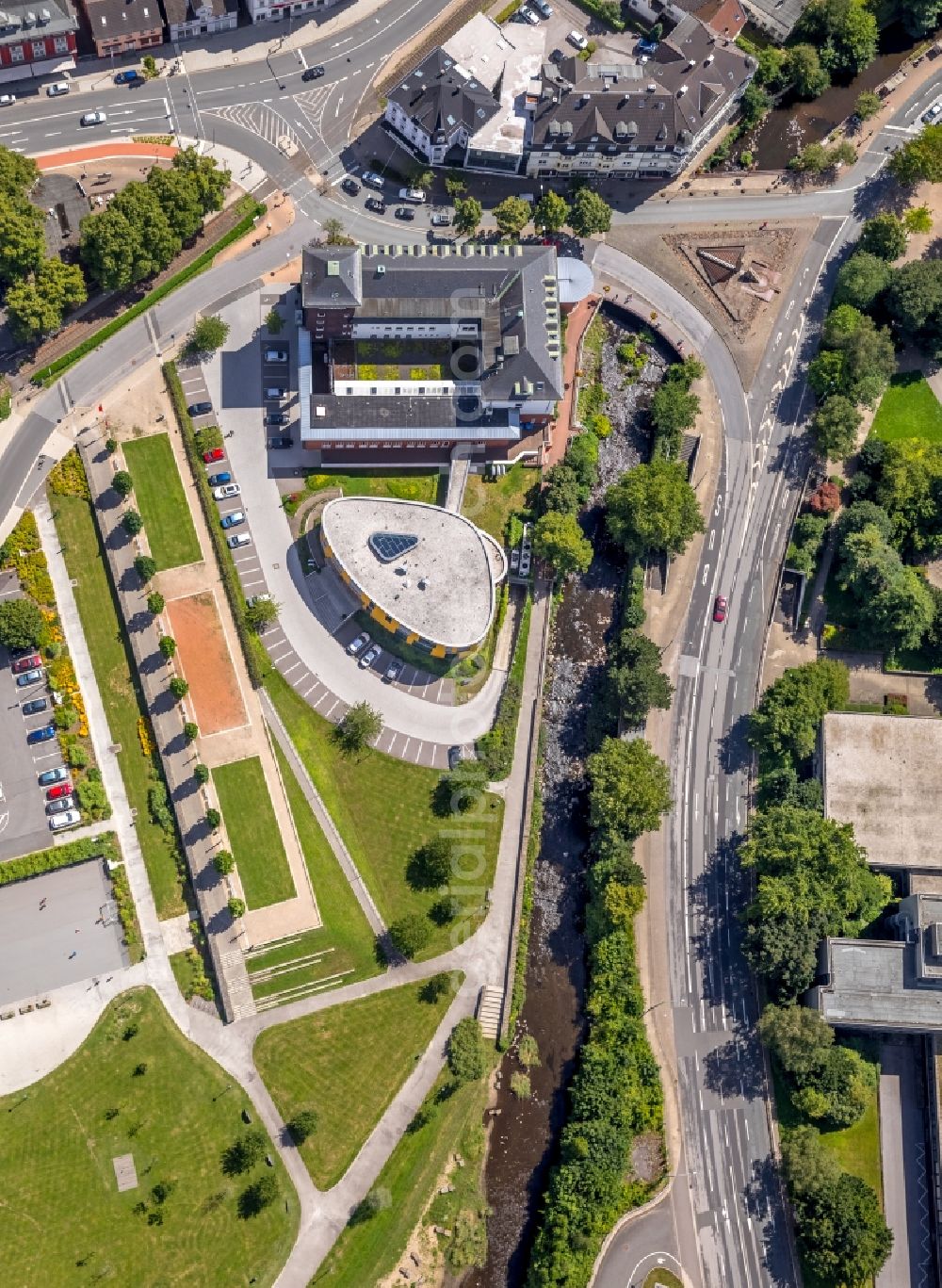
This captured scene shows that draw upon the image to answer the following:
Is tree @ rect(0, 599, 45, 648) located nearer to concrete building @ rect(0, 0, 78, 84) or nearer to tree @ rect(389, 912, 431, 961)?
tree @ rect(389, 912, 431, 961)

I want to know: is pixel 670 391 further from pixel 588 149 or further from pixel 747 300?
pixel 588 149

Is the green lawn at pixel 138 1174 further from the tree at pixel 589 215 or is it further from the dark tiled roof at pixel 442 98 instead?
the dark tiled roof at pixel 442 98

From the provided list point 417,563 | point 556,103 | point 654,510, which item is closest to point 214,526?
point 417,563

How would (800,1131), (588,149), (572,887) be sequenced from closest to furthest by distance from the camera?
(800,1131)
(572,887)
(588,149)

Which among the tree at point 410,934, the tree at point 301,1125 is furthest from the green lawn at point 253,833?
the tree at point 301,1125

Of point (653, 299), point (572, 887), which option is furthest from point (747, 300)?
point (572, 887)

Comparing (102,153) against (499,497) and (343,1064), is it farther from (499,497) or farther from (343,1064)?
(343,1064)

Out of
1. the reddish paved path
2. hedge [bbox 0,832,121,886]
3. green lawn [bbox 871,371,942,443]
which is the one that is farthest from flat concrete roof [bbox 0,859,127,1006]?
green lawn [bbox 871,371,942,443]
